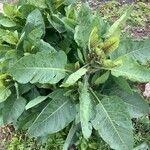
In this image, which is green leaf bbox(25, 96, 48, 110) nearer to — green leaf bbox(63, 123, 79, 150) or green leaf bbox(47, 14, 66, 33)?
green leaf bbox(63, 123, 79, 150)

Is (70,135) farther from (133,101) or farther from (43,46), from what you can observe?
(43,46)

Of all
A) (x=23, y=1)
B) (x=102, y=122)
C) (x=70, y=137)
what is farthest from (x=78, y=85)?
(x=23, y=1)

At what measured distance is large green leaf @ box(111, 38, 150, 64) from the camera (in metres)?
3.00

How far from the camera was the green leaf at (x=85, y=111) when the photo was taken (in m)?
2.77

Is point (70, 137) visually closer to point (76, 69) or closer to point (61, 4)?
point (76, 69)

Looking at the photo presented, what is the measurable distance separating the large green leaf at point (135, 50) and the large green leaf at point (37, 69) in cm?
48

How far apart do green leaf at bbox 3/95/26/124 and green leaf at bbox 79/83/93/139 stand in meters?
0.56

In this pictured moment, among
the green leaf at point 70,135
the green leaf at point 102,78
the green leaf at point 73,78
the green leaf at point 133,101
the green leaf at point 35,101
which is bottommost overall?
the green leaf at point 70,135

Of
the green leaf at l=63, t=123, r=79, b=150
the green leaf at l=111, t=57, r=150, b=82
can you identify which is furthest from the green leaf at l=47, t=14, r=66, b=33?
the green leaf at l=63, t=123, r=79, b=150

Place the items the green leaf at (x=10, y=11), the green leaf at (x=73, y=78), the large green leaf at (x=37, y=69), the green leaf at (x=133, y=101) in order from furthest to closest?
the green leaf at (x=10, y=11) → the green leaf at (x=133, y=101) → the large green leaf at (x=37, y=69) → the green leaf at (x=73, y=78)

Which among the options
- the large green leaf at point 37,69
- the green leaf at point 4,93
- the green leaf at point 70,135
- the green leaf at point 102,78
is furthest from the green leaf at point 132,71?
the green leaf at point 4,93

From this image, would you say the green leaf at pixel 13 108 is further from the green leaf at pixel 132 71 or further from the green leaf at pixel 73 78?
the green leaf at pixel 132 71

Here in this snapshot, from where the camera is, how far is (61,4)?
338 cm

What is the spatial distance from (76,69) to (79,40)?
0.69 ft
